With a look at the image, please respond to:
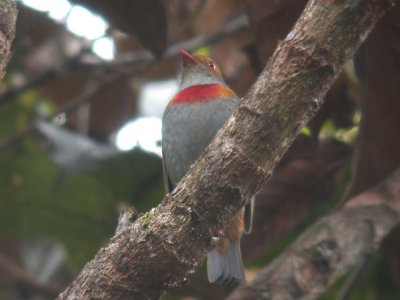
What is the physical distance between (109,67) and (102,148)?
0.54 metres

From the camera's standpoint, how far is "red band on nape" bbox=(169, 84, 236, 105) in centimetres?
385

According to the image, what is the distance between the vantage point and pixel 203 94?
12.7ft

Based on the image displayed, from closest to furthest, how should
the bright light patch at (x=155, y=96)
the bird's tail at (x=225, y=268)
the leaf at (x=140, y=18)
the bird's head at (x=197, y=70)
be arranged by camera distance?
the leaf at (x=140, y=18)
the bird's tail at (x=225, y=268)
the bird's head at (x=197, y=70)
the bright light patch at (x=155, y=96)

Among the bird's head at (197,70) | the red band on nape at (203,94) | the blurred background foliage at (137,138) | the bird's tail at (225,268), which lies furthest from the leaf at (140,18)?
the bird's head at (197,70)

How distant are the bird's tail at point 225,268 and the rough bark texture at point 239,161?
135 cm

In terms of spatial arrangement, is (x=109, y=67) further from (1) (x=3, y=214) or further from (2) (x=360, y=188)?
(2) (x=360, y=188)

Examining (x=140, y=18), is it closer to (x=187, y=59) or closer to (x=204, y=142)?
(x=204, y=142)

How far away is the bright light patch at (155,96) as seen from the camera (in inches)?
226

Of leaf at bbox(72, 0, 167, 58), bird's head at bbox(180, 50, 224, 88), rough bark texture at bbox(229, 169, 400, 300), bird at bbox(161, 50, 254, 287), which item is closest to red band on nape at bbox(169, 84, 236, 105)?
bird at bbox(161, 50, 254, 287)

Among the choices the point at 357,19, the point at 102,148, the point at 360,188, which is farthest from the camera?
the point at 102,148

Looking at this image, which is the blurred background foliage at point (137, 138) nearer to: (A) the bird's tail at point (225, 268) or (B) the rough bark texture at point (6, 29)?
(A) the bird's tail at point (225, 268)

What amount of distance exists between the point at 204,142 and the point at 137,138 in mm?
1886

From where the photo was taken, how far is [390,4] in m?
2.24

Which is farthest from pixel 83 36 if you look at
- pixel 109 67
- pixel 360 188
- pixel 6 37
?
pixel 6 37
